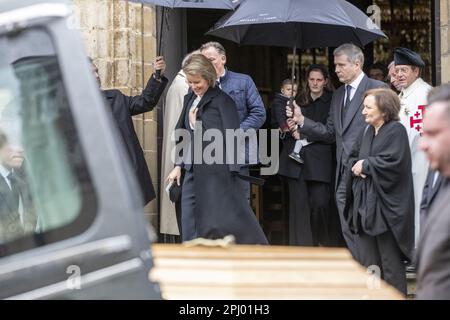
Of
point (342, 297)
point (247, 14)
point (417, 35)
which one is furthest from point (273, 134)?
point (342, 297)

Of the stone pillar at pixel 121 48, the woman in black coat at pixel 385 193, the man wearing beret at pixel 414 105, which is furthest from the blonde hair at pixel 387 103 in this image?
the stone pillar at pixel 121 48

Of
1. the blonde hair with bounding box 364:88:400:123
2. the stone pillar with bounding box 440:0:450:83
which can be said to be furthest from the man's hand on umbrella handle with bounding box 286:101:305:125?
the blonde hair with bounding box 364:88:400:123

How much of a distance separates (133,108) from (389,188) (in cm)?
256

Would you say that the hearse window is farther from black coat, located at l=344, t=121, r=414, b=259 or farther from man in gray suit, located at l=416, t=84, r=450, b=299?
black coat, located at l=344, t=121, r=414, b=259

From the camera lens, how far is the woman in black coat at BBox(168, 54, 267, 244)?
362 inches

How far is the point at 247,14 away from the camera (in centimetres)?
1001

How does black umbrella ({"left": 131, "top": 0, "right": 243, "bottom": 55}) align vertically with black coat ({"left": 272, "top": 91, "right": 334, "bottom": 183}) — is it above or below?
above

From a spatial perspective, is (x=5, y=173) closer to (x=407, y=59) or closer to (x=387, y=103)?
(x=387, y=103)

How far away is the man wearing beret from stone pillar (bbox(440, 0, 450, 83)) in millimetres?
1314

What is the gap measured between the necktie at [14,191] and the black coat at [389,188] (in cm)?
487

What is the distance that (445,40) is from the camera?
37.1 feet

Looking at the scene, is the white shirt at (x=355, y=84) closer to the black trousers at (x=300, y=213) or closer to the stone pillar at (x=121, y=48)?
the black trousers at (x=300, y=213)

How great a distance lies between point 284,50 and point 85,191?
11015 mm

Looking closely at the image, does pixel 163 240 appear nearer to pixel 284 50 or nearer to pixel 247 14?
pixel 247 14
